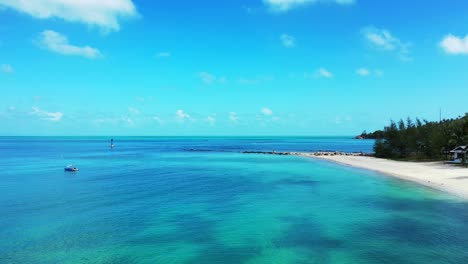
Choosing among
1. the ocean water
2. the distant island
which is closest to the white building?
the distant island

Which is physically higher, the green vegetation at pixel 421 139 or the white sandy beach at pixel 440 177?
the green vegetation at pixel 421 139

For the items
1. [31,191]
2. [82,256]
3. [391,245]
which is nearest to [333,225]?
[391,245]

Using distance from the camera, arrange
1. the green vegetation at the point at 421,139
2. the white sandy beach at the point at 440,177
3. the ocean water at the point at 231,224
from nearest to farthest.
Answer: the ocean water at the point at 231,224
the white sandy beach at the point at 440,177
the green vegetation at the point at 421,139

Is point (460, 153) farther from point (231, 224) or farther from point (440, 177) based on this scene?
point (231, 224)

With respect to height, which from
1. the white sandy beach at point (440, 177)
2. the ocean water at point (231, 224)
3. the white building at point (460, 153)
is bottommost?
the ocean water at point (231, 224)

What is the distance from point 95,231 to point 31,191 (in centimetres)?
2213

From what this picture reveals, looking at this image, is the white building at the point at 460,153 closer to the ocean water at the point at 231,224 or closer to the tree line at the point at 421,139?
the tree line at the point at 421,139

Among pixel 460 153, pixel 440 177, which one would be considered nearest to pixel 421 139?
pixel 460 153

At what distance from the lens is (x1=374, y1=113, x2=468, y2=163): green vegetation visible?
66750 millimetres

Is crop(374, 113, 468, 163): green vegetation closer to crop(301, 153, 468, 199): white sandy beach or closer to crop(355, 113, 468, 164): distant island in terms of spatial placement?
crop(355, 113, 468, 164): distant island

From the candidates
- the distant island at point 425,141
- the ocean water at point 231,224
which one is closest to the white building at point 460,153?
the distant island at point 425,141

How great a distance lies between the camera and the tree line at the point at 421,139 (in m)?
66.8

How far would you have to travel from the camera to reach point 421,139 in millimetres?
75562

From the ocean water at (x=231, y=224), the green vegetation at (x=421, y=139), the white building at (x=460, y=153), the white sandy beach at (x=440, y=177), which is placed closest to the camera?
the ocean water at (x=231, y=224)
